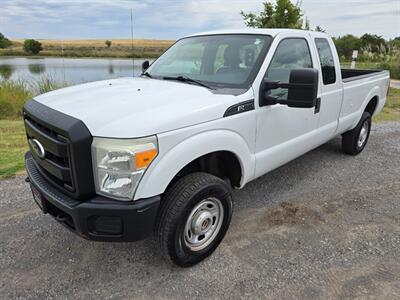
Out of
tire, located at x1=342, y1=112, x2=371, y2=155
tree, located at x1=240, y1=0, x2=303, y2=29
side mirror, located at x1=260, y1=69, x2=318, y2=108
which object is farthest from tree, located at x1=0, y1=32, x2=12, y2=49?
side mirror, located at x1=260, y1=69, x2=318, y2=108

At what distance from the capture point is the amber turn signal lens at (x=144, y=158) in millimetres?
2123

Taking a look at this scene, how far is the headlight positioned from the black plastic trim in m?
0.79

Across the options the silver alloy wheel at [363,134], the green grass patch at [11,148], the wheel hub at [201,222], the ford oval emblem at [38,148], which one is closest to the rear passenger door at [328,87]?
the silver alloy wheel at [363,134]

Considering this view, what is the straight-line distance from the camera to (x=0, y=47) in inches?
1359

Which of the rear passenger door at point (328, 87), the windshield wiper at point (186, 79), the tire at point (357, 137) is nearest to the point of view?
the windshield wiper at point (186, 79)

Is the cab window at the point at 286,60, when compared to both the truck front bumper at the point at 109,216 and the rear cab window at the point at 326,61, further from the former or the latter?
the truck front bumper at the point at 109,216

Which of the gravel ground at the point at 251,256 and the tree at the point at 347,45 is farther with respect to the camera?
the tree at the point at 347,45

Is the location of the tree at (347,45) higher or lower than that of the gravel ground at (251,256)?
higher

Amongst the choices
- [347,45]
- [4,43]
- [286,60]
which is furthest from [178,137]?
[4,43]

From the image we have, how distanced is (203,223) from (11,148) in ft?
14.2

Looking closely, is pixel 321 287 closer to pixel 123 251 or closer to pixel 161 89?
pixel 123 251

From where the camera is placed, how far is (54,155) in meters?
2.37

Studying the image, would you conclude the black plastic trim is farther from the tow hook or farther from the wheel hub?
the tow hook

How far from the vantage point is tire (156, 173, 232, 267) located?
244 centimetres
